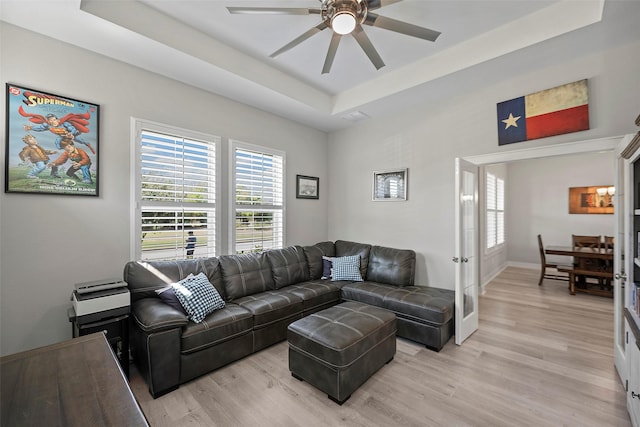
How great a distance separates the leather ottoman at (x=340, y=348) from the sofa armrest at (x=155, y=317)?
0.94 metres

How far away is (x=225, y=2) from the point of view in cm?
226

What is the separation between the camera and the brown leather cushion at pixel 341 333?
6.79 ft

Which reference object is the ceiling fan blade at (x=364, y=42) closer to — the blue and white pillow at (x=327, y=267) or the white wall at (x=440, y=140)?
the white wall at (x=440, y=140)

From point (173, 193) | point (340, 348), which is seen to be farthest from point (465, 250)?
point (173, 193)

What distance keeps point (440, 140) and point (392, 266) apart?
6.05 feet

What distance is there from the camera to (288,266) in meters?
3.72

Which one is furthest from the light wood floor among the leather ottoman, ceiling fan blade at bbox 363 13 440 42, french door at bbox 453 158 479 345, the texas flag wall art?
ceiling fan blade at bbox 363 13 440 42

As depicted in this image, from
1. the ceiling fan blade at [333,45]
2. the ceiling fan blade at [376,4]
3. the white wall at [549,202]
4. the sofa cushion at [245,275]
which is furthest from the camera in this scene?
the white wall at [549,202]

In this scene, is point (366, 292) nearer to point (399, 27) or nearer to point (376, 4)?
point (399, 27)

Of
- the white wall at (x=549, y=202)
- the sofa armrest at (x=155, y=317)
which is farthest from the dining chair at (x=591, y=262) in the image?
the sofa armrest at (x=155, y=317)

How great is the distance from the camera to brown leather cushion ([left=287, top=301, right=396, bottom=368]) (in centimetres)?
207

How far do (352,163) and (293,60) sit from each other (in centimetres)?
202

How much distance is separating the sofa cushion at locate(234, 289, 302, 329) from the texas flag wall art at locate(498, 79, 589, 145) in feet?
10.0

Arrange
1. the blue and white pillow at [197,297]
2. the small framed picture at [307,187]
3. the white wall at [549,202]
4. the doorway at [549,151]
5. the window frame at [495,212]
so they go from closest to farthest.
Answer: the blue and white pillow at [197,297] < the doorway at [549,151] < the small framed picture at [307,187] < the window frame at [495,212] < the white wall at [549,202]
